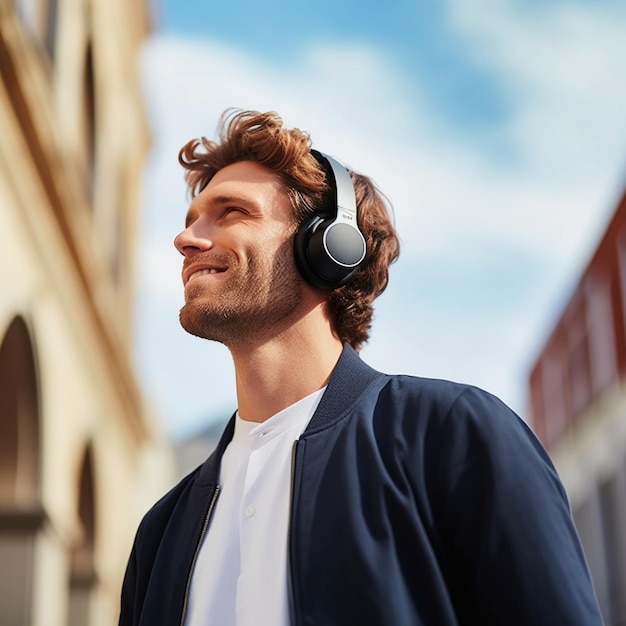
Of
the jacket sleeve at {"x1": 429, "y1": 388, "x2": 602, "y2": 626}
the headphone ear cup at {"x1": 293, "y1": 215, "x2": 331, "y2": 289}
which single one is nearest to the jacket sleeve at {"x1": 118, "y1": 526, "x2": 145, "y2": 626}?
the headphone ear cup at {"x1": 293, "y1": 215, "x2": 331, "y2": 289}

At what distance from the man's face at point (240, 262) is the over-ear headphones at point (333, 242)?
0.11ft

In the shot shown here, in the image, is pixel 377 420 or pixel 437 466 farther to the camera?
pixel 377 420

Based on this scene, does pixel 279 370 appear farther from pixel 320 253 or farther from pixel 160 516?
pixel 160 516

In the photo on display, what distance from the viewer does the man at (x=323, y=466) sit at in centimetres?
171

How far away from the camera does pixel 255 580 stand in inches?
73.8

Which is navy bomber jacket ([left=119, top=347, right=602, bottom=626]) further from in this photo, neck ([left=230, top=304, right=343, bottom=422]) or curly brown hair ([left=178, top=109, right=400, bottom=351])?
curly brown hair ([left=178, top=109, right=400, bottom=351])

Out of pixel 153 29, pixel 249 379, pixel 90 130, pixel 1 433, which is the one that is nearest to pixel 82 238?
pixel 1 433

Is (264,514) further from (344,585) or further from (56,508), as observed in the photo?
(56,508)

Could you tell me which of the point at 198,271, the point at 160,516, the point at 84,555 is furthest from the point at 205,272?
the point at 84,555

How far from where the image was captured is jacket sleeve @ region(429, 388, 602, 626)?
1640 mm

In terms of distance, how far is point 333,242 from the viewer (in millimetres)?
2217

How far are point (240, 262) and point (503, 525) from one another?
2.62ft

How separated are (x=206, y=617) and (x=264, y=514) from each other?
205 millimetres

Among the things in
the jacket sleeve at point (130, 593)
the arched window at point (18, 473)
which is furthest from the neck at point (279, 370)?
the arched window at point (18, 473)
